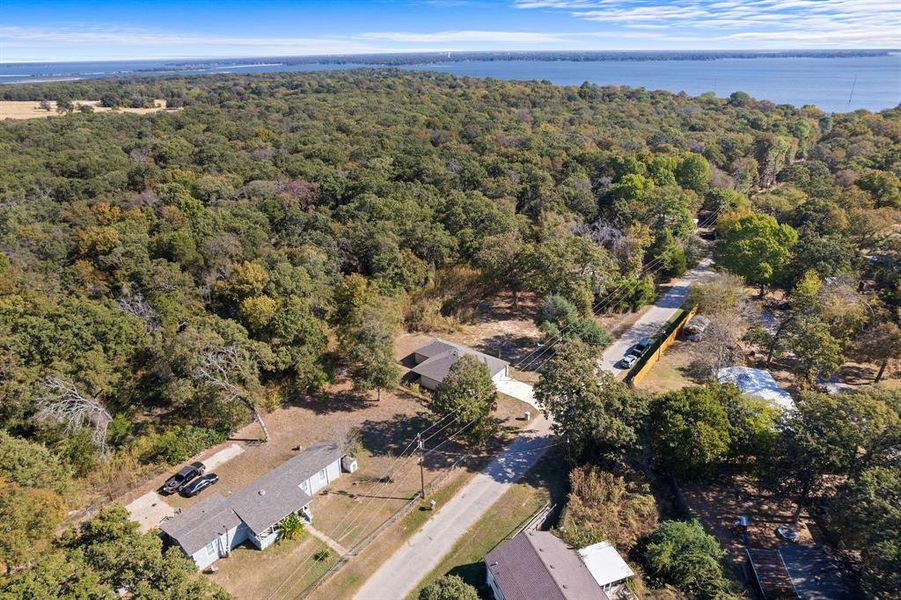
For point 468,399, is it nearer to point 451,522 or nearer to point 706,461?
point 451,522

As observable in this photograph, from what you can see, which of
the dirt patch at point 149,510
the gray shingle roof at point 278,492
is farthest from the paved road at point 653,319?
the dirt patch at point 149,510

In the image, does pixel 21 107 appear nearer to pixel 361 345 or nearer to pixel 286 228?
pixel 286 228

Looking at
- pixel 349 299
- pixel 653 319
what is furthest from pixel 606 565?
pixel 653 319

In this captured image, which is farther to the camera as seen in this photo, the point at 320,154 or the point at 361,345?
the point at 320,154

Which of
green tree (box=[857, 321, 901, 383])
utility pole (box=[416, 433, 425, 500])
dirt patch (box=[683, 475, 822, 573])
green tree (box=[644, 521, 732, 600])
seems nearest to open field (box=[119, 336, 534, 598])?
utility pole (box=[416, 433, 425, 500])

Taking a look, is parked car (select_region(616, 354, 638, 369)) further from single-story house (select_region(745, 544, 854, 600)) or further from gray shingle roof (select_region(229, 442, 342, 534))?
gray shingle roof (select_region(229, 442, 342, 534))

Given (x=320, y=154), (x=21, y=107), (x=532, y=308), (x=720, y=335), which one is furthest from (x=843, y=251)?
(x=21, y=107)

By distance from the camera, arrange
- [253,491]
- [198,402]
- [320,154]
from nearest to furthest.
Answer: [253,491]
[198,402]
[320,154]

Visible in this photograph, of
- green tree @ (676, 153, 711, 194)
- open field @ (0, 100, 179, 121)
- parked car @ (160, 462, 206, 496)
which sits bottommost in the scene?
parked car @ (160, 462, 206, 496)
